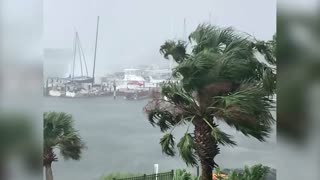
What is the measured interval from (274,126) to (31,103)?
124cm

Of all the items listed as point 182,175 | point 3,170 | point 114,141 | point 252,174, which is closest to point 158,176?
point 182,175

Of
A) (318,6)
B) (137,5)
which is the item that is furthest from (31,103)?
(318,6)

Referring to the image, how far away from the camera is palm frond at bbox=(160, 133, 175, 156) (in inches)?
93.7

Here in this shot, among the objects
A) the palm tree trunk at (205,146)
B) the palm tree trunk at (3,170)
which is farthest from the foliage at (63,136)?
the palm tree trunk at (205,146)

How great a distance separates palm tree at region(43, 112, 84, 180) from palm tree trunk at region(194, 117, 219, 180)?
0.66 meters

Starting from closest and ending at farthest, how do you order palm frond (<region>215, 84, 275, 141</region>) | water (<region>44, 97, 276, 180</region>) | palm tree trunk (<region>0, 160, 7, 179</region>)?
palm tree trunk (<region>0, 160, 7, 179</region>)
palm frond (<region>215, 84, 275, 141</region>)
water (<region>44, 97, 276, 180</region>)

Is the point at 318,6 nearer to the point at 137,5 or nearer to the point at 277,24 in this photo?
the point at 277,24

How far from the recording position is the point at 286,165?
80.9 inches

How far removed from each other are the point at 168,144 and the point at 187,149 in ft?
0.36

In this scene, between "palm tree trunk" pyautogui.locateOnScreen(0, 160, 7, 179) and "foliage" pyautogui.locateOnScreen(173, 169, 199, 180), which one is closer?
"palm tree trunk" pyautogui.locateOnScreen(0, 160, 7, 179)

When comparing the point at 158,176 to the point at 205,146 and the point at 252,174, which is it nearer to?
the point at 205,146

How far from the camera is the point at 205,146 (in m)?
2.34

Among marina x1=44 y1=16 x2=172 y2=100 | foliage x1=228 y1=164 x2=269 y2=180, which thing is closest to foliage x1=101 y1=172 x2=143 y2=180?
marina x1=44 y1=16 x2=172 y2=100

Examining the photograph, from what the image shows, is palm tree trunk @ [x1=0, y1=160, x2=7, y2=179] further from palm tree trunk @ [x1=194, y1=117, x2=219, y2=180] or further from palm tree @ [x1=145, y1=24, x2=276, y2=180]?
palm tree trunk @ [x1=194, y1=117, x2=219, y2=180]
